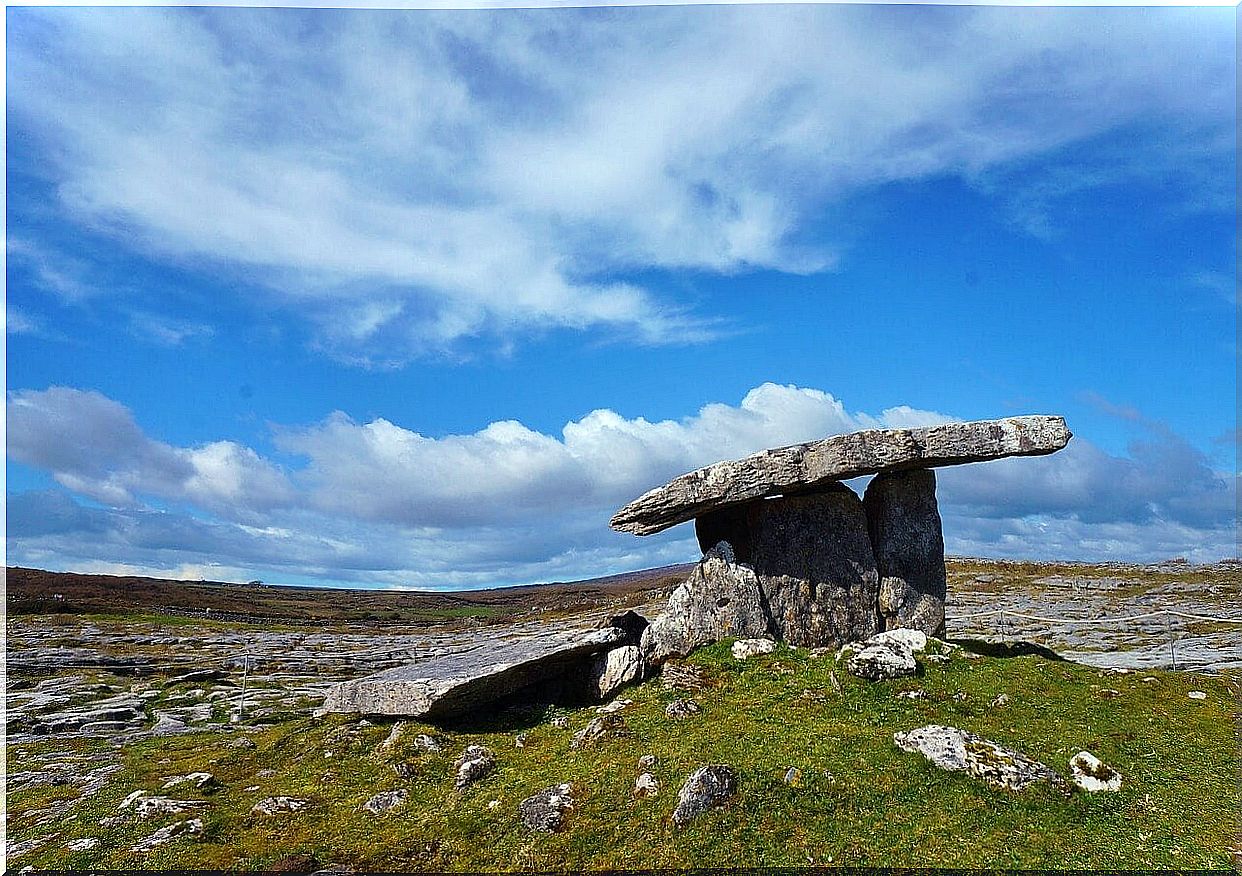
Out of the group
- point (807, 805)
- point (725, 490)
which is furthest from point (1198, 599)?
point (807, 805)

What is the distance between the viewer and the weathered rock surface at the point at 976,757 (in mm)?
14844

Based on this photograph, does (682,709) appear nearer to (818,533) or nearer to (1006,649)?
(818,533)

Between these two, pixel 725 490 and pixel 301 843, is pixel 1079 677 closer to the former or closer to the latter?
pixel 725 490

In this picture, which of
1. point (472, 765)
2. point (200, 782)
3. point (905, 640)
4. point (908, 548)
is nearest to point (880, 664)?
point (905, 640)

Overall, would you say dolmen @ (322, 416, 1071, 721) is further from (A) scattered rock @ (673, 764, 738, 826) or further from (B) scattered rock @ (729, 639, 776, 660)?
(A) scattered rock @ (673, 764, 738, 826)

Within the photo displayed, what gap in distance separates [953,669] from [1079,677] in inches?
132

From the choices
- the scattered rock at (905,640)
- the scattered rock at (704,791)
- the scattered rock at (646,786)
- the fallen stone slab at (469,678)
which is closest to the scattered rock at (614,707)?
the fallen stone slab at (469,678)

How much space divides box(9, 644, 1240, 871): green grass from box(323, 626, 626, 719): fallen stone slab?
0.61 metres

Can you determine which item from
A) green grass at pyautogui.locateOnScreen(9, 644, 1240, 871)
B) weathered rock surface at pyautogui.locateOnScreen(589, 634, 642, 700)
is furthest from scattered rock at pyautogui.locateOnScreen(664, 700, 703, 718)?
weathered rock surface at pyautogui.locateOnScreen(589, 634, 642, 700)

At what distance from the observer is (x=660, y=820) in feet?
46.1

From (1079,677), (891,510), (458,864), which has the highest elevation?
(891,510)

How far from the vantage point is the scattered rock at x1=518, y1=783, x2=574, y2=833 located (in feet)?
47.1

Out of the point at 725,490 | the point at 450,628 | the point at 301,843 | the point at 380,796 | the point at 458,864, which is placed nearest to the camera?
the point at 458,864

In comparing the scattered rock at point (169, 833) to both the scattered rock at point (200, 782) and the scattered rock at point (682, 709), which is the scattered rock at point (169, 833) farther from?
the scattered rock at point (682, 709)
